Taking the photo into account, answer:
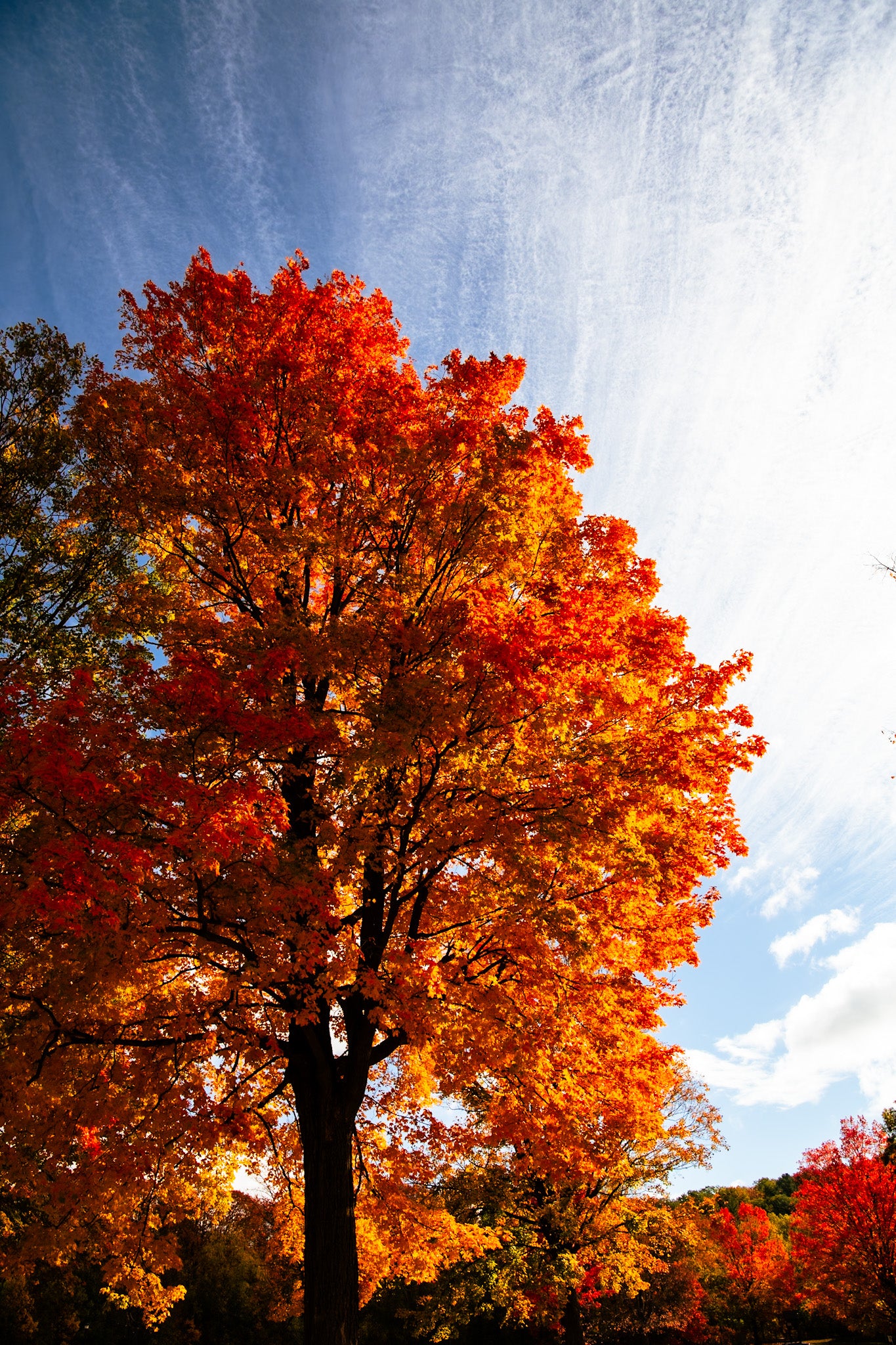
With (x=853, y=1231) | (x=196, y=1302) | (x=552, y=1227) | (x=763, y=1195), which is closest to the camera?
(x=552, y=1227)

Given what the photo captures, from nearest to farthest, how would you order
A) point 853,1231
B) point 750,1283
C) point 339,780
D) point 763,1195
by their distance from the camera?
point 339,780
point 853,1231
point 750,1283
point 763,1195

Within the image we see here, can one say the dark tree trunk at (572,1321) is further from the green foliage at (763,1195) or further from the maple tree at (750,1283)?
the green foliage at (763,1195)

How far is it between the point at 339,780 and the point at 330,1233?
5.14 m

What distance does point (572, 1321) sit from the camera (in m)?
17.8

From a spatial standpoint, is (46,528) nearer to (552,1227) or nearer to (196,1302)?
(552,1227)

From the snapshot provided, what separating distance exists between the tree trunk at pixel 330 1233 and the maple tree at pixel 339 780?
0.03 m

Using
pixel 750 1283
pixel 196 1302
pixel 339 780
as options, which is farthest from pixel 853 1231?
pixel 339 780

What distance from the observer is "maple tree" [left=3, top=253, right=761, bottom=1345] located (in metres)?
7.35

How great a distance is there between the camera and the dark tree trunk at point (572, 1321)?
17.7 m

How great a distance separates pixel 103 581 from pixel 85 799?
19.3 feet

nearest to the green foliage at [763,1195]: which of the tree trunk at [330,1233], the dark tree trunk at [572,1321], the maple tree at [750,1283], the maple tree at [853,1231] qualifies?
the maple tree at [750,1283]

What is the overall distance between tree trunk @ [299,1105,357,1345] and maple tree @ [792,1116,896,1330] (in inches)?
1161

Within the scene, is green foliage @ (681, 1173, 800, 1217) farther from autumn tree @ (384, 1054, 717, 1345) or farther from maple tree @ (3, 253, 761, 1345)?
maple tree @ (3, 253, 761, 1345)

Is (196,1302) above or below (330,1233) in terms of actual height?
below
